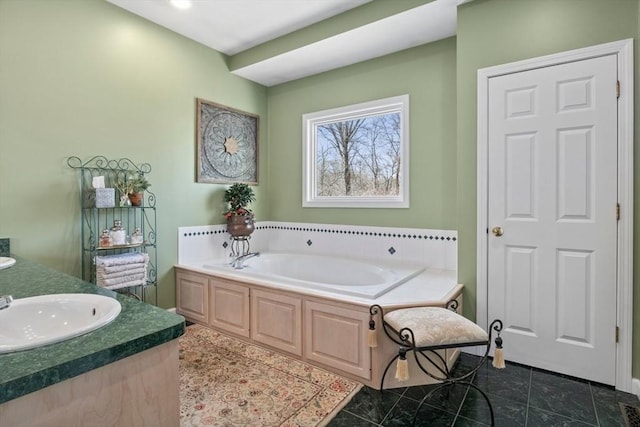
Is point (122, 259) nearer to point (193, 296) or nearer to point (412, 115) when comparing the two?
point (193, 296)

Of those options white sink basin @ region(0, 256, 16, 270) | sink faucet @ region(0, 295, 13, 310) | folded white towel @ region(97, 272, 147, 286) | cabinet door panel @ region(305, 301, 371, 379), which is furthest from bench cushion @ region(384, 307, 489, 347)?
white sink basin @ region(0, 256, 16, 270)

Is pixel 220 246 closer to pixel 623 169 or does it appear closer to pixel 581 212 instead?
pixel 581 212

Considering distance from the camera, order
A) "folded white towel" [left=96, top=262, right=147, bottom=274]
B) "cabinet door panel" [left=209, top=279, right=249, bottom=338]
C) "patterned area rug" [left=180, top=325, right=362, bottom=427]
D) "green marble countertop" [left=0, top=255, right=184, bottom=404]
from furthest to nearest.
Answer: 1. "cabinet door panel" [left=209, top=279, right=249, bottom=338]
2. "folded white towel" [left=96, top=262, right=147, bottom=274]
3. "patterned area rug" [left=180, top=325, right=362, bottom=427]
4. "green marble countertop" [left=0, top=255, right=184, bottom=404]

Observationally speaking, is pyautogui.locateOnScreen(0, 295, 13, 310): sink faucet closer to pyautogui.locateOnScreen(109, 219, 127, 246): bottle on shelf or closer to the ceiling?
pyautogui.locateOnScreen(109, 219, 127, 246): bottle on shelf

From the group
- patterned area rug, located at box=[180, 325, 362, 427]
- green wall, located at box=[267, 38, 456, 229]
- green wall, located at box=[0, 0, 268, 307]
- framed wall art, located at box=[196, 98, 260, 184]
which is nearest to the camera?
patterned area rug, located at box=[180, 325, 362, 427]

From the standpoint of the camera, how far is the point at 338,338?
2.24 meters

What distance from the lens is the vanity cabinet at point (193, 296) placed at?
3.09 meters

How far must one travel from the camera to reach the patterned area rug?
6.05 feet

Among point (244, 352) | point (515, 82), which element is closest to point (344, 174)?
point (515, 82)

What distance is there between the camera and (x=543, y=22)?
7.46 ft

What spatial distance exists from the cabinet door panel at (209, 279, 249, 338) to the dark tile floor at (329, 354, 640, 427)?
3.80 feet

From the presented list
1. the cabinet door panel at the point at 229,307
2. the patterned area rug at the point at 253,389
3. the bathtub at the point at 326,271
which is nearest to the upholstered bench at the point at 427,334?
the bathtub at the point at 326,271

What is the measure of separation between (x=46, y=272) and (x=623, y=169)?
3.20m

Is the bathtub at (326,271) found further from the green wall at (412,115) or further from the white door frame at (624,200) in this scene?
the white door frame at (624,200)
